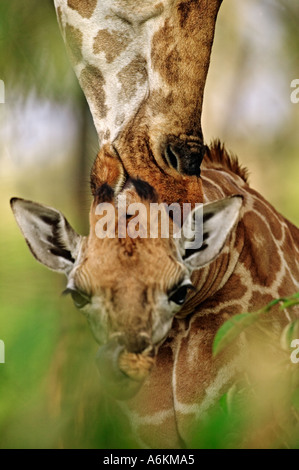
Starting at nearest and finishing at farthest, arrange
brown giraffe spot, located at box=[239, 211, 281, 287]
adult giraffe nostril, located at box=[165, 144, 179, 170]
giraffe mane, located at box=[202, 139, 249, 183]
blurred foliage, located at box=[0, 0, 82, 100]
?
1. adult giraffe nostril, located at box=[165, 144, 179, 170]
2. brown giraffe spot, located at box=[239, 211, 281, 287]
3. giraffe mane, located at box=[202, 139, 249, 183]
4. blurred foliage, located at box=[0, 0, 82, 100]

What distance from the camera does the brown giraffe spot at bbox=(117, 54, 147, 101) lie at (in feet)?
11.9

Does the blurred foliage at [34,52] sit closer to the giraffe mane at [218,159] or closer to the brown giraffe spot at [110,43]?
the giraffe mane at [218,159]

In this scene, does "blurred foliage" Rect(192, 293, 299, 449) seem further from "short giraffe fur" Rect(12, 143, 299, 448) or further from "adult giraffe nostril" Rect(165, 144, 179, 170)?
"adult giraffe nostril" Rect(165, 144, 179, 170)

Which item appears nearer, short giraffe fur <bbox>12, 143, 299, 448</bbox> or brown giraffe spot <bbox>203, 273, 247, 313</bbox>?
short giraffe fur <bbox>12, 143, 299, 448</bbox>

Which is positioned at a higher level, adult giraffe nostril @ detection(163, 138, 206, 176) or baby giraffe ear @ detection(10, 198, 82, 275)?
adult giraffe nostril @ detection(163, 138, 206, 176)

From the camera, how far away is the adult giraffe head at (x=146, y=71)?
3379 mm

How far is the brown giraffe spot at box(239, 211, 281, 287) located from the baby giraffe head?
684 mm

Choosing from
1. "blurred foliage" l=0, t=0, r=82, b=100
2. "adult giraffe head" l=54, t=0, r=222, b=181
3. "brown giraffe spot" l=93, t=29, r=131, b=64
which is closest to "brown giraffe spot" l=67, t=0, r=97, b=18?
"adult giraffe head" l=54, t=0, r=222, b=181

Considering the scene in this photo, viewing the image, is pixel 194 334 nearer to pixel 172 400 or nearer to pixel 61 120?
pixel 172 400

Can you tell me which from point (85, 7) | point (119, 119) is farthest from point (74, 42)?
point (119, 119)

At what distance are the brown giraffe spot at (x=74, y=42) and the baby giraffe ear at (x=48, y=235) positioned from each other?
1226 mm

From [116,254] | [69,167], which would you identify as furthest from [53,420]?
[69,167]

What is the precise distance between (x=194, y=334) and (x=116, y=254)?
862mm

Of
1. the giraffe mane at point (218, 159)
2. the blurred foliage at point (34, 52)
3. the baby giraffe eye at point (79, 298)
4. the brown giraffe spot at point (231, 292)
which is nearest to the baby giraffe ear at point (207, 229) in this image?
the baby giraffe eye at point (79, 298)
